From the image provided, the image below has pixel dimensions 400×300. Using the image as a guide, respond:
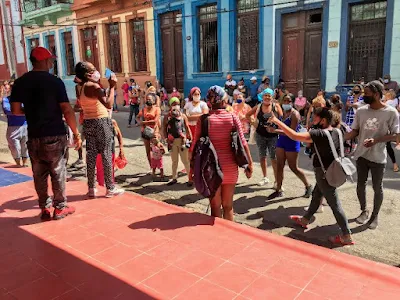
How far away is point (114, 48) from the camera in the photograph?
20078mm

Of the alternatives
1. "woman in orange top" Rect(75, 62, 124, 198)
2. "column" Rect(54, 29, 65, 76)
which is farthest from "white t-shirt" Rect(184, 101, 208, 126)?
"column" Rect(54, 29, 65, 76)

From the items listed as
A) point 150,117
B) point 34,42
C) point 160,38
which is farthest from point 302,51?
point 34,42

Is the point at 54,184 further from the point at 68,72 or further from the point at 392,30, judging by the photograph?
the point at 68,72

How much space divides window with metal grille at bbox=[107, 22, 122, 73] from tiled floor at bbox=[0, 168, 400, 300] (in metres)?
Result: 16.5

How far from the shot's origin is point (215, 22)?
15.7 m

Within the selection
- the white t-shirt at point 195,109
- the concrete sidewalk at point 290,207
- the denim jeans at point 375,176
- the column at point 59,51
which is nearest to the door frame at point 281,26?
the concrete sidewalk at point 290,207

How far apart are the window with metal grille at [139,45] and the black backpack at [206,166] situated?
15620mm

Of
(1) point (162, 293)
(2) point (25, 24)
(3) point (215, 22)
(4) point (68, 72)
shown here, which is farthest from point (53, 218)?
(2) point (25, 24)

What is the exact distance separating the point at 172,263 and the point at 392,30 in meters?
10.9

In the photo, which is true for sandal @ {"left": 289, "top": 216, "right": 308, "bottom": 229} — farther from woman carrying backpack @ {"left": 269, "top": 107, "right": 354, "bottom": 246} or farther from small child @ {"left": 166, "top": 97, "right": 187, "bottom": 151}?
small child @ {"left": 166, "top": 97, "right": 187, "bottom": 151}

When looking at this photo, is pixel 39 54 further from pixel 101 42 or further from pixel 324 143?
pixel 101 42

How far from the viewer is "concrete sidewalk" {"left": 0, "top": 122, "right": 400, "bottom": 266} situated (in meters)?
4.27

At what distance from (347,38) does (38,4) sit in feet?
65.5

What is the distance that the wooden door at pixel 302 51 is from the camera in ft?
43.2
